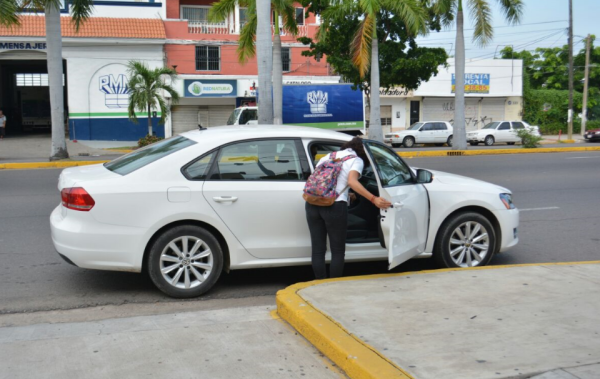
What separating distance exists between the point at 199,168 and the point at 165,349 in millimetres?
2015

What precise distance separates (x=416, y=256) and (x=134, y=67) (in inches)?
902

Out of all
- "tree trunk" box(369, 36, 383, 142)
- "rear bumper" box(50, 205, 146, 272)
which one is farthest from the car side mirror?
"tree trunk" box(369, 36, 383, 142)

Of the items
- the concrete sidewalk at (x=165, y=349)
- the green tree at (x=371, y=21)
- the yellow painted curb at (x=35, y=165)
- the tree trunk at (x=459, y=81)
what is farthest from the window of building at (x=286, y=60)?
the concrete sidewalk at (x=165, y=349)

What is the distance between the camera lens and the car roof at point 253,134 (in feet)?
20.4

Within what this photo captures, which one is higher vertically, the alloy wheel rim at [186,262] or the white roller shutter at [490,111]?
the white roller shutter at [490,111]

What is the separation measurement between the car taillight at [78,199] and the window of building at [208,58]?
31344mm

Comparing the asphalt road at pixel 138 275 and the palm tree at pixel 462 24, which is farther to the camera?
the palm tree at pixel 462 24

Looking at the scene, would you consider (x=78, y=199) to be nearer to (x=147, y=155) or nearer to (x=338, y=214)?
(x=147, y=155)

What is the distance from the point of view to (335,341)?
173 inches

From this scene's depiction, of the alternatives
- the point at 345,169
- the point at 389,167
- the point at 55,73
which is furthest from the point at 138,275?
the point at 55,73

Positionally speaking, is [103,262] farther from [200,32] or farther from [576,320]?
[200,32]

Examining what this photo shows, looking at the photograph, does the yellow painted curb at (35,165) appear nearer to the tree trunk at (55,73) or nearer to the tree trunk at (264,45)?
the tree trunk at (55,73)

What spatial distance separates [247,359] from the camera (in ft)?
14.5

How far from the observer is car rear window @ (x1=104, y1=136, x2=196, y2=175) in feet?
20.0
